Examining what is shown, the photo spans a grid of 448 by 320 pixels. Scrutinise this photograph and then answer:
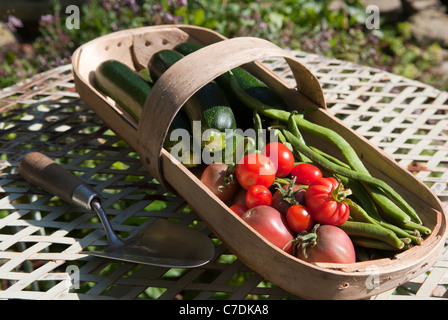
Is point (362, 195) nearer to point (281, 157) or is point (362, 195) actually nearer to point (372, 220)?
point (372, 220)

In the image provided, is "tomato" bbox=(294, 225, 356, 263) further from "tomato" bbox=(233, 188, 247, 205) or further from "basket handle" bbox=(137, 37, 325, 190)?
"basket handle" bbox=(137, 37, 325, 190)

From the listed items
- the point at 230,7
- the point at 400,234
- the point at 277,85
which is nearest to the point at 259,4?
the point at 230,7

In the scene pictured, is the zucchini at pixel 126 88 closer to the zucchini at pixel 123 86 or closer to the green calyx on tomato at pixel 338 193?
the zucchini at pixel 123 86

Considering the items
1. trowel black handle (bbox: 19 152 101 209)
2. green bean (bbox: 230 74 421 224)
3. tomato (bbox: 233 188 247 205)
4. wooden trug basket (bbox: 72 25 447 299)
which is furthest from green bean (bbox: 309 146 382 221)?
trowel black handle (bbox: 19 152 101 209)

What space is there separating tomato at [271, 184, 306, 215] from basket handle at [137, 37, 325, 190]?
0.33m

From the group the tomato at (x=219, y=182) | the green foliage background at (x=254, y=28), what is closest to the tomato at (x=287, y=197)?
the tomato at (x=219, y=182)

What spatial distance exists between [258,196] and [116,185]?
567 millimetres

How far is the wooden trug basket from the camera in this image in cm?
107

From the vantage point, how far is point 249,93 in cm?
166

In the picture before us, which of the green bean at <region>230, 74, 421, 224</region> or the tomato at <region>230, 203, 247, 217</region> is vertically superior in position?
the green bean at <region>230, 74, 421, 224</region>

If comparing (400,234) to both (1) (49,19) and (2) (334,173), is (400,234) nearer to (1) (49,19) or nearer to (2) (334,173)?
(2) (334,173)

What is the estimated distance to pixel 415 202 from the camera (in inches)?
52.5

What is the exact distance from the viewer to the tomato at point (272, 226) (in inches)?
45.5

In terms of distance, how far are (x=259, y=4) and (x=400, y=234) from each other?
8.89 ft
